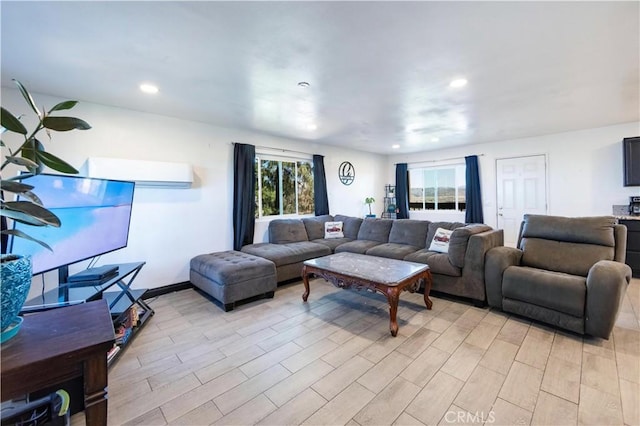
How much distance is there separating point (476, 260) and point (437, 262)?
45 centimetres

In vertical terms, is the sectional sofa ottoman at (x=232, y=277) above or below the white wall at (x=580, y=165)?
below

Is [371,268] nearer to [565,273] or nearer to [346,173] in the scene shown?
[565,273]

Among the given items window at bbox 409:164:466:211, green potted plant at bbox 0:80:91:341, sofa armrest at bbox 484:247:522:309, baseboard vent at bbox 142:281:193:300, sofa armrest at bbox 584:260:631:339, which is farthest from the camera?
window at bbox 409:164:466:211

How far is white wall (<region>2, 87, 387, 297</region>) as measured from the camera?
3.17m

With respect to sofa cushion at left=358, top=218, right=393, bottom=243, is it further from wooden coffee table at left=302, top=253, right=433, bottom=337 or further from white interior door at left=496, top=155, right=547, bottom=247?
white interior door at left=496, top=155, right=547, bottom=247

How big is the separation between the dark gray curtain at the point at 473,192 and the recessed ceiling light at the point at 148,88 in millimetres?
6065

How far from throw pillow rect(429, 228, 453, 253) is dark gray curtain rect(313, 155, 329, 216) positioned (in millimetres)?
2538

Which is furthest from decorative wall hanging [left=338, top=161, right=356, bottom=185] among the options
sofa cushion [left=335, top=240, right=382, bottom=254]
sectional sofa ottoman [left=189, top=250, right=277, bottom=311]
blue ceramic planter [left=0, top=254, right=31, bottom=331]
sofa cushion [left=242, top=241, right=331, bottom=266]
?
blue ceramic planter [left=0, top=254, right=31, bottom=331]

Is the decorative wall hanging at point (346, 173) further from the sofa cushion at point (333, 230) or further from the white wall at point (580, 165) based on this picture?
→ the white wall at point (580, 165)

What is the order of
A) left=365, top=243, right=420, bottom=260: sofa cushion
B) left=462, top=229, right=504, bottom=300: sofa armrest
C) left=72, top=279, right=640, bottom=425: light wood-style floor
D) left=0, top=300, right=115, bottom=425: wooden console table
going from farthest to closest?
left=365, top=243, right=420, bottom=260: sofa cushion
left=462, top=229, right=504, bottom=300: sofa armrest
left=72, top=279, right=640, bottom=425: light wood-style floor
left=0, top=300, right=115, bottom=425: wooden console table

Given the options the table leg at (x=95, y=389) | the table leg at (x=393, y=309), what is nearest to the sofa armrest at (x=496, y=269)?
the table leg at (x=393, y=309)

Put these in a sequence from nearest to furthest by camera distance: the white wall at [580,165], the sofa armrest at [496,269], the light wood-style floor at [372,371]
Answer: the light wood-style floor at [372,371], the sofa armrest at [496,269], the white wall at [580,165]

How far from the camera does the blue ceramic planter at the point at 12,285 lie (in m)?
0.92

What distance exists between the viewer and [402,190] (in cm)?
747
